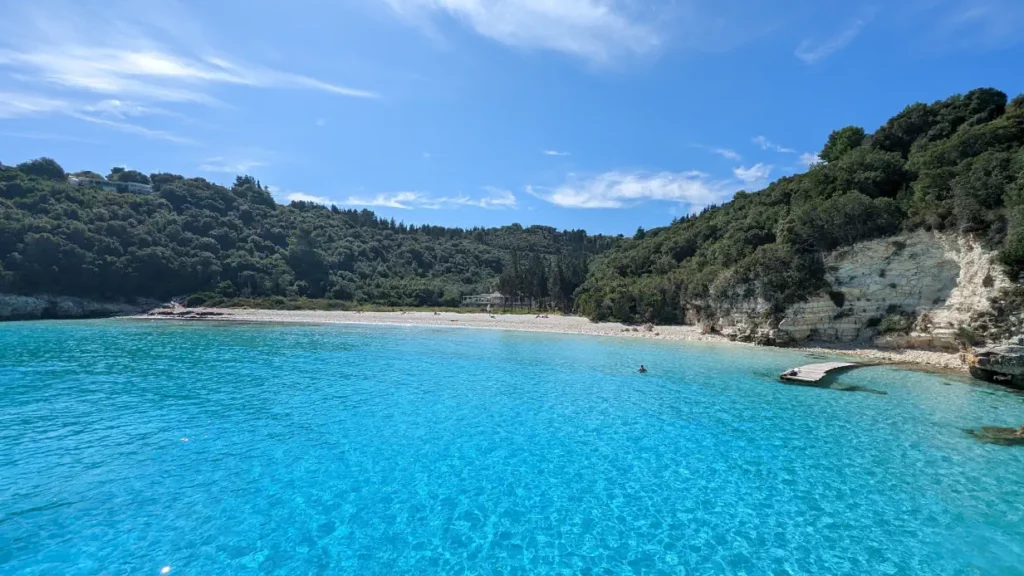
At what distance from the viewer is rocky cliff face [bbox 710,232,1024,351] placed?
79.5 ft

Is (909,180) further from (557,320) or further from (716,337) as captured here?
(557,320)

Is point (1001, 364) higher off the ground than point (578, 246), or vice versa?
point (578, 246)

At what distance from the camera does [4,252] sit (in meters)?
57.9

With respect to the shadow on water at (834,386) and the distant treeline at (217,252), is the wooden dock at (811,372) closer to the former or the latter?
the shadow on water at (834,386)

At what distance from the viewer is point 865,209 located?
31656 millimetres

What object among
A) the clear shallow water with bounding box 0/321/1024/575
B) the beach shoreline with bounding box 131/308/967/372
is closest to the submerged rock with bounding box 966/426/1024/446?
the clear shallow water with bounding box 0/321/1024/575

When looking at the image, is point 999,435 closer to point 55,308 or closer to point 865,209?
point 865,209

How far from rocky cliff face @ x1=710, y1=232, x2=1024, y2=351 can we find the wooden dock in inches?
262

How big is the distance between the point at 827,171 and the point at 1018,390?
27.8 metres

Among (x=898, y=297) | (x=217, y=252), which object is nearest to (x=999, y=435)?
(x=898, y=297)

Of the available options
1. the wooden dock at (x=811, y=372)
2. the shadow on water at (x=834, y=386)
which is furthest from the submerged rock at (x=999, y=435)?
the wooden dock at (x=811, y=372)

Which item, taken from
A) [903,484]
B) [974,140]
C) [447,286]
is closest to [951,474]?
[903,484]

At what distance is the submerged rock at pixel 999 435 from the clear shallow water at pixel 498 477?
613 millimetres

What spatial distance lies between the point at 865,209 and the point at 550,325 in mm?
32073
